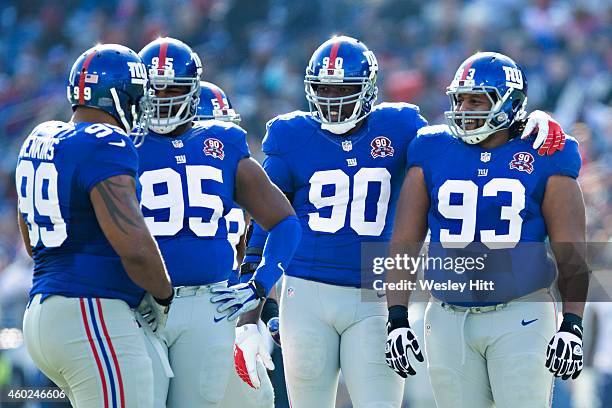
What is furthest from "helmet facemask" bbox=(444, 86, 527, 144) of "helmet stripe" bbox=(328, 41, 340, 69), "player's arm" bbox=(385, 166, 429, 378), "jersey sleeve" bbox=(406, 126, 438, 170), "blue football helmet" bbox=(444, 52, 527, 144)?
"helmet stripe" bbox=(328, 41, 340, 69)

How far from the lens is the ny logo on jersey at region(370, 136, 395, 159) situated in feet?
15.9

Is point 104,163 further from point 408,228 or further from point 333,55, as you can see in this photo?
point 333,55

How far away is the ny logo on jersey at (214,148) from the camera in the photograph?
440 cm

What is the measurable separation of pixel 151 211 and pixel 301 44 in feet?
21.9

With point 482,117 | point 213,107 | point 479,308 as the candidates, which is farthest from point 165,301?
point 213,107

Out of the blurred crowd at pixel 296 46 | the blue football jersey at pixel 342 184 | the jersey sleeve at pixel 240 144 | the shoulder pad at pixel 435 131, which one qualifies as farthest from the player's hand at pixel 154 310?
the blurred crowd at pixel 296 46

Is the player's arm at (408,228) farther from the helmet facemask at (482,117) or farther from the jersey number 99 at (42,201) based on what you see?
the jersey number 99 at (42,201)

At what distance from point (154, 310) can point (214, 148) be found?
78cm

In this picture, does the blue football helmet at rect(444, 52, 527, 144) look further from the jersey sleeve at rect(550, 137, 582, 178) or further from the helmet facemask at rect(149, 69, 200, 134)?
the helmet facemask at rect(149, 69, 200, 134)

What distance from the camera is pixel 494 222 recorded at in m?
4.44

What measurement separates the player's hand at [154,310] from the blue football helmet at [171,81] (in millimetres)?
849

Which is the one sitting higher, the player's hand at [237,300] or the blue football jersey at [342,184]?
the blue football jersey at [342,184]

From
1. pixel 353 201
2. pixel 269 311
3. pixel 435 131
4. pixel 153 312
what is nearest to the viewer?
pixel 153 312

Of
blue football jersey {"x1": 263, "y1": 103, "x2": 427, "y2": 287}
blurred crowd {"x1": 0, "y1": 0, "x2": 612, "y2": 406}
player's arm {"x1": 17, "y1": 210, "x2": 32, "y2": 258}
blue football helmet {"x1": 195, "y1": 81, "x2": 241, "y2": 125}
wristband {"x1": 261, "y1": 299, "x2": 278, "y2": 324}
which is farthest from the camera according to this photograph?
blurred crowd {"x1": 0, "y1": 0, "x2": 612, "y2": 406}
